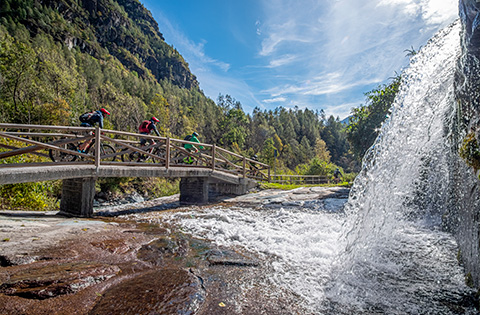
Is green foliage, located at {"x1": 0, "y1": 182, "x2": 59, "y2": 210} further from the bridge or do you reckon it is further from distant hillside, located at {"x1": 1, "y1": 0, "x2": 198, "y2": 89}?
distant hillside, located at {"x1": 1, "y1": 0, "x2": 198, "y2": 89}

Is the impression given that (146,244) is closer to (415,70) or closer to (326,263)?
(326,263)

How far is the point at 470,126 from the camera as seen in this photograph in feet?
9.08

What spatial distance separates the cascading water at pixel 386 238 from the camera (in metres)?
2.62

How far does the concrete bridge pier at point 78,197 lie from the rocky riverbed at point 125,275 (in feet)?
7.13

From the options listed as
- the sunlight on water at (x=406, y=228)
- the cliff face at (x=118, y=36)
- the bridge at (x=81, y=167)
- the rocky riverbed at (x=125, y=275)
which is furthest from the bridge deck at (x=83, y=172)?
the cliff face at (x=118, y=36)

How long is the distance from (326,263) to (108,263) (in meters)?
2.97

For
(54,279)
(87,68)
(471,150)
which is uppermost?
(87,68)

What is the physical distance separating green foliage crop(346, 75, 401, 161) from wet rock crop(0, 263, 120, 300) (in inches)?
592

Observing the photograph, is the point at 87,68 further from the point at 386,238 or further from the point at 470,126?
the point at 470,126

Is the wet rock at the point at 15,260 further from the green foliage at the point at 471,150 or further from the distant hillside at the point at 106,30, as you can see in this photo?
the distant hillside at the point at 106,30

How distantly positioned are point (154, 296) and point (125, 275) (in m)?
0.65

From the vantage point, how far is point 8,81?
1997cm

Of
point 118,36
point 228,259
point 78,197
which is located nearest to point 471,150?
point 228,259

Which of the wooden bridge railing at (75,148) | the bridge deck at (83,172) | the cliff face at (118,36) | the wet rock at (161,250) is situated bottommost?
the wet rock at (161,250)
